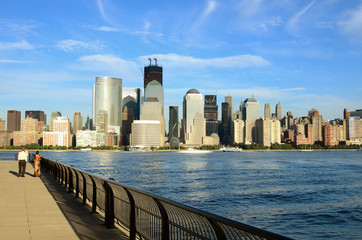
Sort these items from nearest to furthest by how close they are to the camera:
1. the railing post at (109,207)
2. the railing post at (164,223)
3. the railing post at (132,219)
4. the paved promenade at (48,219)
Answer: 1. the railing post at (164,223)
2. the railing post at (132,219)
3. the paved promenade at (48,219)
4. the railing post at (109,207)

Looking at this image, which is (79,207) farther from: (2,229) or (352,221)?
(352,221)

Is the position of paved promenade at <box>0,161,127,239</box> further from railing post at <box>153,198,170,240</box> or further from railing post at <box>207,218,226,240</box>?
railing post at <box>207,218,226,240</box>

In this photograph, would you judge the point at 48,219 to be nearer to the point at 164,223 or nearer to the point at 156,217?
the point at 156,217

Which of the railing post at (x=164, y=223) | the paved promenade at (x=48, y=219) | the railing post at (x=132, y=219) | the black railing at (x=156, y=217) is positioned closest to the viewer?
the black railing at (x=156, y=217)

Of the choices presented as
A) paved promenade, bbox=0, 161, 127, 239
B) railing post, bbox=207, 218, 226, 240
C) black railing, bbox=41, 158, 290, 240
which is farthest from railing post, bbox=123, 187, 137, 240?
railing post, bbox=207, 218, 226, 240

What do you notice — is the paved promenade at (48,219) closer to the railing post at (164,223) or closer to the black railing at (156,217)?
the black railing at (156,217)

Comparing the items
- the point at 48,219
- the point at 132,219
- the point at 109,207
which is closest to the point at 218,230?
the point at 132,219

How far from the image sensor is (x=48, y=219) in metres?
11.6

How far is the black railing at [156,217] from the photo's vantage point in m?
5.69

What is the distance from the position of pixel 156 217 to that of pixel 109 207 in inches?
133

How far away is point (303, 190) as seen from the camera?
43219 millimetres

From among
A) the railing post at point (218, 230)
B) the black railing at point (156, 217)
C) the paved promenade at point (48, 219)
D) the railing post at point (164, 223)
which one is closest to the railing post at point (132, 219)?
the black railing at point (156, 217)

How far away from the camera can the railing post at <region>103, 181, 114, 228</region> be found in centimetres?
1083

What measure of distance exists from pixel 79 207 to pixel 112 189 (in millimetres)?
3697
